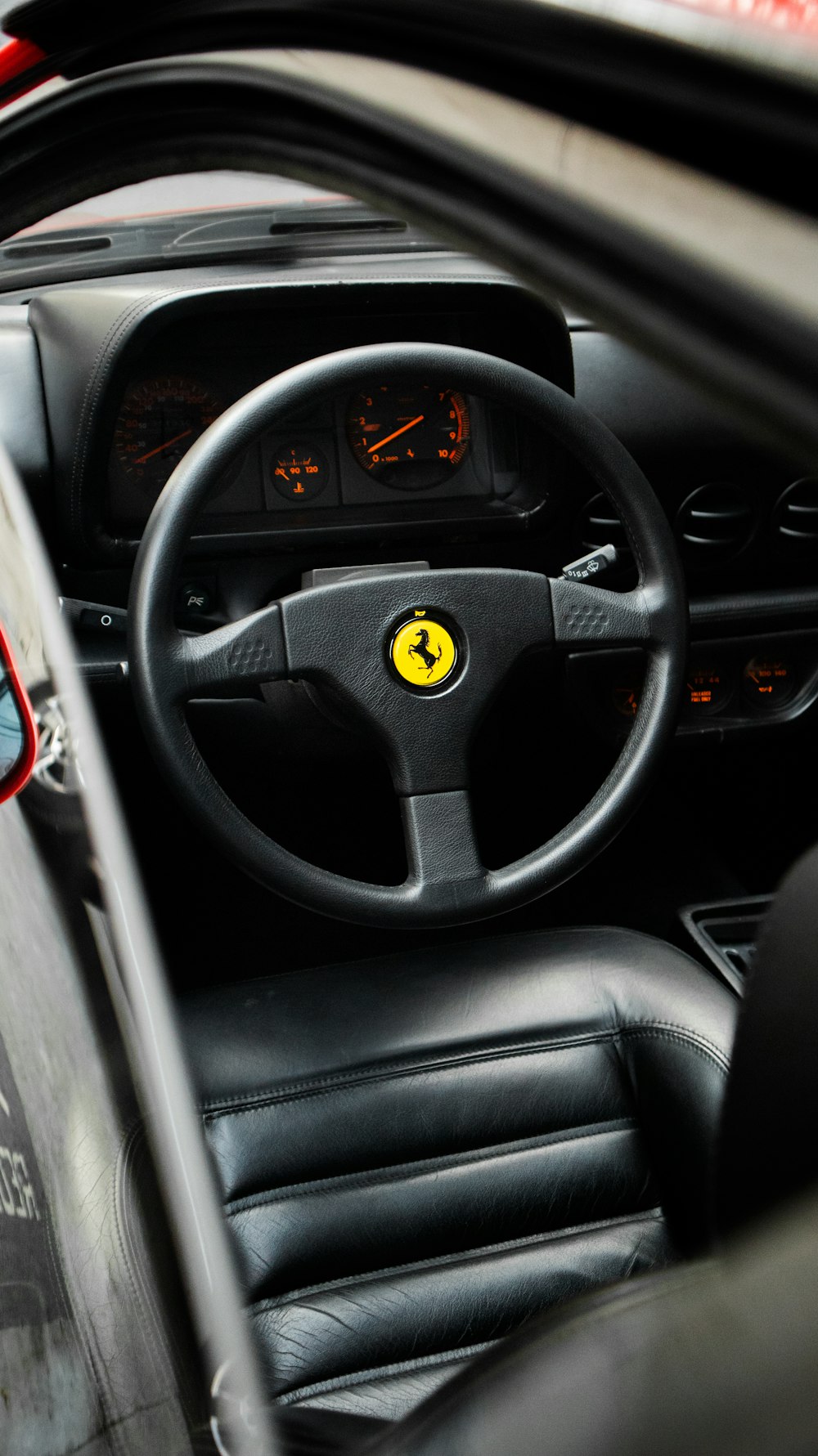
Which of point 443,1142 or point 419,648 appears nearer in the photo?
point 443,1142

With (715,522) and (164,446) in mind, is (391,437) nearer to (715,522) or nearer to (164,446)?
(164,446)

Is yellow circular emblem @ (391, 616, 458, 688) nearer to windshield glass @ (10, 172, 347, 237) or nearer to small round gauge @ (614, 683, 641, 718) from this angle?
windshield glass @ (10, 172, 347, 237)

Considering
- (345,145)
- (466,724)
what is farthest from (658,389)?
(345,145)

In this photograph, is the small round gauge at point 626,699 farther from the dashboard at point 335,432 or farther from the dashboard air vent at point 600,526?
the dashboard at point 335,432

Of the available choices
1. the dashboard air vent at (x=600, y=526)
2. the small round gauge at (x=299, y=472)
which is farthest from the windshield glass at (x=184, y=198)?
the dashboard air vent at (x=600, y=526)

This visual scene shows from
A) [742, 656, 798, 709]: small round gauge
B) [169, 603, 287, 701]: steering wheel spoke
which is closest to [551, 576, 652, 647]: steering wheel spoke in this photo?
[169, 603, 287, 701]: steering wheel spoke

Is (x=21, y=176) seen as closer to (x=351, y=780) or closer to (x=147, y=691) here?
(x=147, y=691)

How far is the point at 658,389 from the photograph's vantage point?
66.8 inches

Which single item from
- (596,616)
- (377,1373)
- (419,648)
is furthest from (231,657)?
(377,1373)

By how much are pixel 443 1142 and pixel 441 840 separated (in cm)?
30

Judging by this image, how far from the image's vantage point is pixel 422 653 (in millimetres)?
1312

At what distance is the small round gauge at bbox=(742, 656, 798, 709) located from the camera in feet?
6.34

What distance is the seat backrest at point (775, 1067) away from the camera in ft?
1.34

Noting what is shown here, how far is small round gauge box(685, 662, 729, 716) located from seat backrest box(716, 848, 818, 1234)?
143cm
